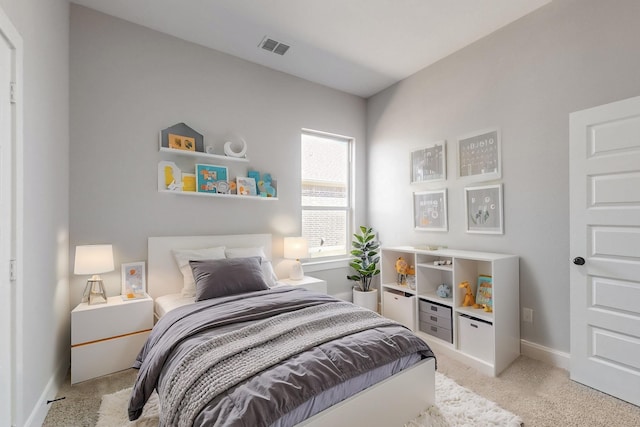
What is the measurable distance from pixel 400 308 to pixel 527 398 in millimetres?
1344

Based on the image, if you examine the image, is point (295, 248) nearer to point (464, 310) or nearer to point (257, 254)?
point (257, 254)

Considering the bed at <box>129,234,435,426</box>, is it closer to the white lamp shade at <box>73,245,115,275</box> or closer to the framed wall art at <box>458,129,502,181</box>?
the white lamp shade at <box>73,245,115,275</box>

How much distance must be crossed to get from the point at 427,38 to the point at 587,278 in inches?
95.7

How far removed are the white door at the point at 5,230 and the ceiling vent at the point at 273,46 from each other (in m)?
1.98

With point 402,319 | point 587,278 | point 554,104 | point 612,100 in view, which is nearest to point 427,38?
point 554,104

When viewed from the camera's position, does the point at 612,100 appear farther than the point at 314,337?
Yes

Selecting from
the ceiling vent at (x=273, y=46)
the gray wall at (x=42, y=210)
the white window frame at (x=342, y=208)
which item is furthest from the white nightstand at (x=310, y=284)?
the ceiling vent at (x=273, y=46)

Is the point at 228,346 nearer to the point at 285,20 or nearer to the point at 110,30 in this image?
the point at 285,20

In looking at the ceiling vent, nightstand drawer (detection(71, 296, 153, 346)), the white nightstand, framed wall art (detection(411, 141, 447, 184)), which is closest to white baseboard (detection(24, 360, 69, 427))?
nightstand drawer (detection(71, 296, 153, 346))

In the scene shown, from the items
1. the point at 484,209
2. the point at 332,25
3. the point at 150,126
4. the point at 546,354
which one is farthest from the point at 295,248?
the point at 546,354

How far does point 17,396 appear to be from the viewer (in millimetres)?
1442

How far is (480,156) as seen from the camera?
9.48 ft

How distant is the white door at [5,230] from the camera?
4.36 ft

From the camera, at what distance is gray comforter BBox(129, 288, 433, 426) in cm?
119
